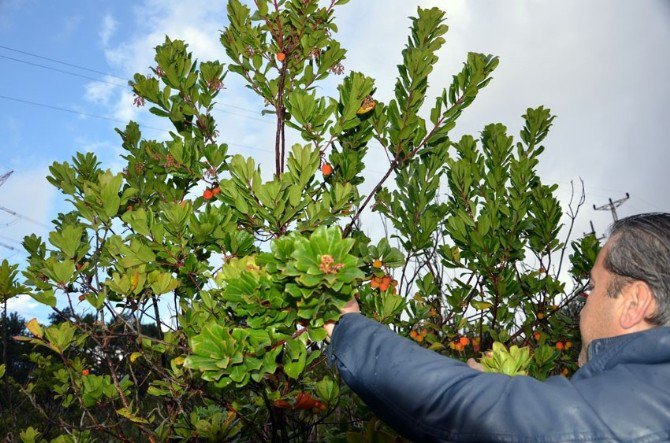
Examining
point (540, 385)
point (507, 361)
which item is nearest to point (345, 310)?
point (540, 385)

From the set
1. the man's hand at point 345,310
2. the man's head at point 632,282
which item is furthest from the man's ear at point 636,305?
the man's hand at point 345,310

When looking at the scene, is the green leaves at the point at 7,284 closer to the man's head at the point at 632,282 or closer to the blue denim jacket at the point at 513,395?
the blue denim jacket at the point at 513,395

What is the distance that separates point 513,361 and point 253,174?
1.10m

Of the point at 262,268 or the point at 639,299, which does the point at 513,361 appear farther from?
the point at 262,268

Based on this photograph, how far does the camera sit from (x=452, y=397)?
1.01 metres

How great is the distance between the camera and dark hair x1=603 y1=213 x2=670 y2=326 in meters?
1.23

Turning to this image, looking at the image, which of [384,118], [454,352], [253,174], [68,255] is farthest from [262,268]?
[454,352]

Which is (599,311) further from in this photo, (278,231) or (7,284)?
(7,284)

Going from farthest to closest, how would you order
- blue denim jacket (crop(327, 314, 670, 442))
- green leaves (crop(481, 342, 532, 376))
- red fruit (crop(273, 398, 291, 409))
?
red fruit (crop(273, 398, 291, 409)), green leaves (crop(481, 342, 532, 376)), blue denim jacket (crop(327, 314, 670, 442))

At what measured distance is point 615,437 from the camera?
92 cm

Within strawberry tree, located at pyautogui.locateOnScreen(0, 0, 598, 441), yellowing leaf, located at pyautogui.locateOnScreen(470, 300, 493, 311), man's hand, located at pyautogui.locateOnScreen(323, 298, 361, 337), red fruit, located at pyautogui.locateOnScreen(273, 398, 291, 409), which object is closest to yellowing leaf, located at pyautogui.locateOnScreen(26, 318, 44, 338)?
strawberry tree, located at pyautogui.locateOnScreen(0, 0, 598, 441)

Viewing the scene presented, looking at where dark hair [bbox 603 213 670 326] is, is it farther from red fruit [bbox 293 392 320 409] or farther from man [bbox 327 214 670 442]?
red fruit [bbox 293 392 320 409]

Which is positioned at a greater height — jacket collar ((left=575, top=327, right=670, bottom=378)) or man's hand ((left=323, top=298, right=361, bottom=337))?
man's hand ((left=323, top=298, right=361, bottom=337))

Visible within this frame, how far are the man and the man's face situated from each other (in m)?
0.02
